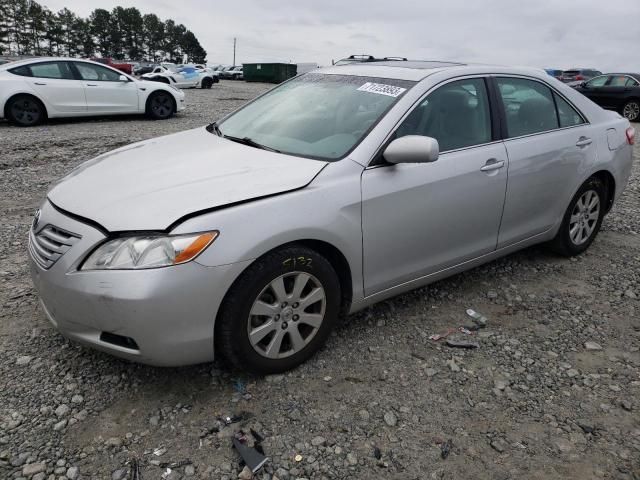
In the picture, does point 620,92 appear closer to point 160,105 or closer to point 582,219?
point 160,105

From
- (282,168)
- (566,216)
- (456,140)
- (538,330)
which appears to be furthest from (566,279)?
(282,168)

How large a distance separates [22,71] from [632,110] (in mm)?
16195

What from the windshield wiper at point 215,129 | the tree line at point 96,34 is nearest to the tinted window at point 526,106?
the windshield wiper at point 215,129

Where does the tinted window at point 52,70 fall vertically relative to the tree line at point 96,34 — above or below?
below

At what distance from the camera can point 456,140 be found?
3258mm

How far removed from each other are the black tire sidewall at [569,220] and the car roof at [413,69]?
1.01m

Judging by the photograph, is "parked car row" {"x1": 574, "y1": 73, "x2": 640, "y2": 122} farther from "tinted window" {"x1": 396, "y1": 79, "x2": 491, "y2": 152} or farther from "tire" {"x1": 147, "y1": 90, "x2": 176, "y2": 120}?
"tinted window" {"x1": 396, "y1": 79, "x2": 491, "y2": 152}

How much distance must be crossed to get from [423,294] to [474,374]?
95cm

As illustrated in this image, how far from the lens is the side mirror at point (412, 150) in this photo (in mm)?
2711

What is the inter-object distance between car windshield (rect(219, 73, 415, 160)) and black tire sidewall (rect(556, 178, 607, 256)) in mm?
1869

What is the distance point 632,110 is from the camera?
1569cm

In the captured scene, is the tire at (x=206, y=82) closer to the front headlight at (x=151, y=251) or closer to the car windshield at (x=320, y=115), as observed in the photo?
the car windshield at (x=320, y=115)

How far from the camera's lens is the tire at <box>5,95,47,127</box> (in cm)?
1003

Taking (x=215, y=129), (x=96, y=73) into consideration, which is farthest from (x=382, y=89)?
(x=96, y=73)
